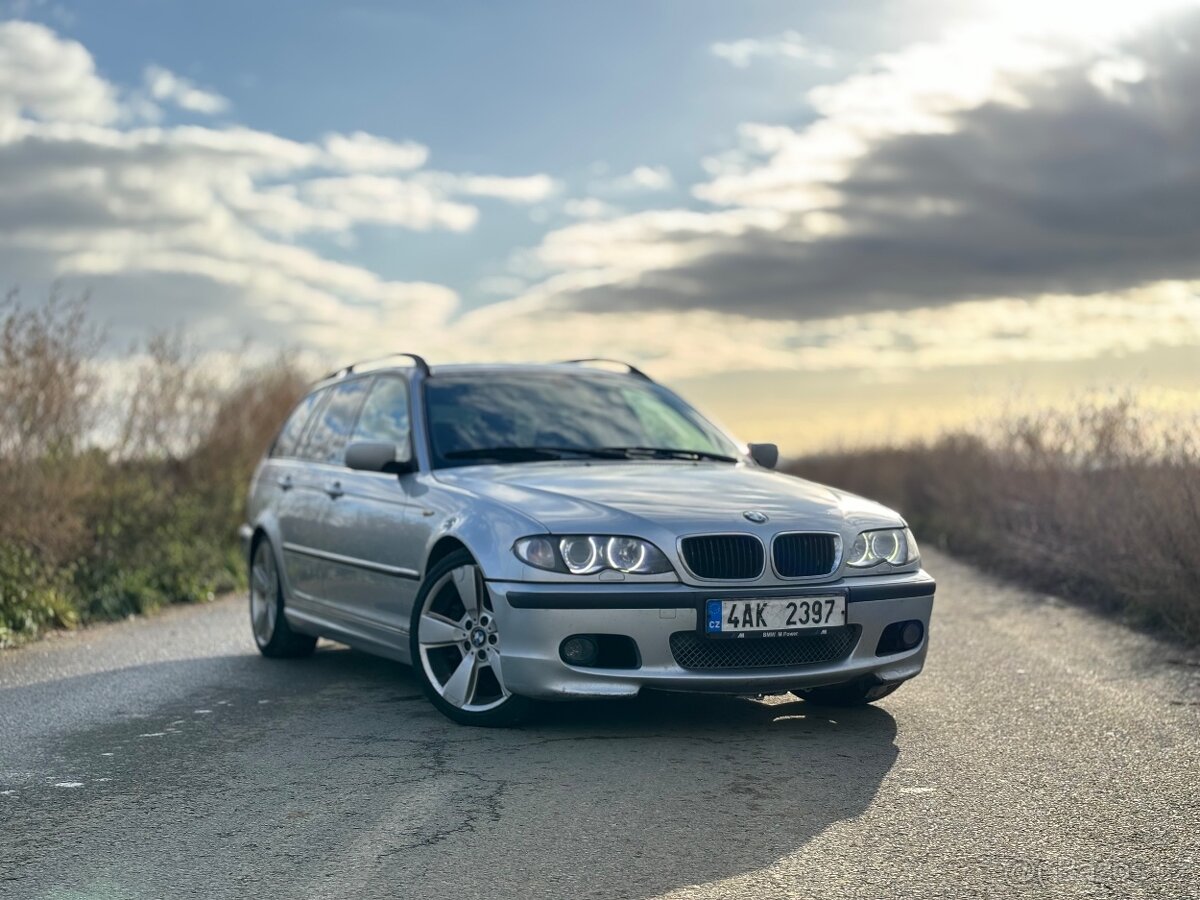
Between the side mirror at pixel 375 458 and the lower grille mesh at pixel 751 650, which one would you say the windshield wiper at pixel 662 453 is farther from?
the lower grille mesh at pixel 751 650

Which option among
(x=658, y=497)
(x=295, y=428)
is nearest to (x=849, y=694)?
(x=658, y=497)

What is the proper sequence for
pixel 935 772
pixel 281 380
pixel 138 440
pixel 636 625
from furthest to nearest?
pixel 281 380 → pixel 138 440 → pixel 636 625 → pixel 935 772

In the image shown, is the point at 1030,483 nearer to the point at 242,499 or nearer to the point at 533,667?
the point at 242,499

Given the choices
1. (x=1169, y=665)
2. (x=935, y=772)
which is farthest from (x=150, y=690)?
(x=1169, y=665)

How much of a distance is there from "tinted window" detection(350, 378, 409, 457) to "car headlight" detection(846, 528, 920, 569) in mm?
2354

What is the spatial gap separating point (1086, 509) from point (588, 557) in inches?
312

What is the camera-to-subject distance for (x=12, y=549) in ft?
37.3

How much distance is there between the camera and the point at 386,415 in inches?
311

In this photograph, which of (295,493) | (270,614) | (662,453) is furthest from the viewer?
(270,614)

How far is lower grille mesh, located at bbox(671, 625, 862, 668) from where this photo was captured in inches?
233

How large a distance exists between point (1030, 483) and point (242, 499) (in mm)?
8554

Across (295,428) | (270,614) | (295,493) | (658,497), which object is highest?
(295,428)

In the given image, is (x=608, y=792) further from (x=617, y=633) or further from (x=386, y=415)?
(x=386, y=415)

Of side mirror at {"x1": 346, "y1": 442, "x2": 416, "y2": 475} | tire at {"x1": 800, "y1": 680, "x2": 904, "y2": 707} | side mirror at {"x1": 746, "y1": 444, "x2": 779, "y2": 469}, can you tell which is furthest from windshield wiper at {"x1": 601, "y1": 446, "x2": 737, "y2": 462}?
tire at {"x1": 800, "y1": 680, "x2": 904, "y2": 707}
